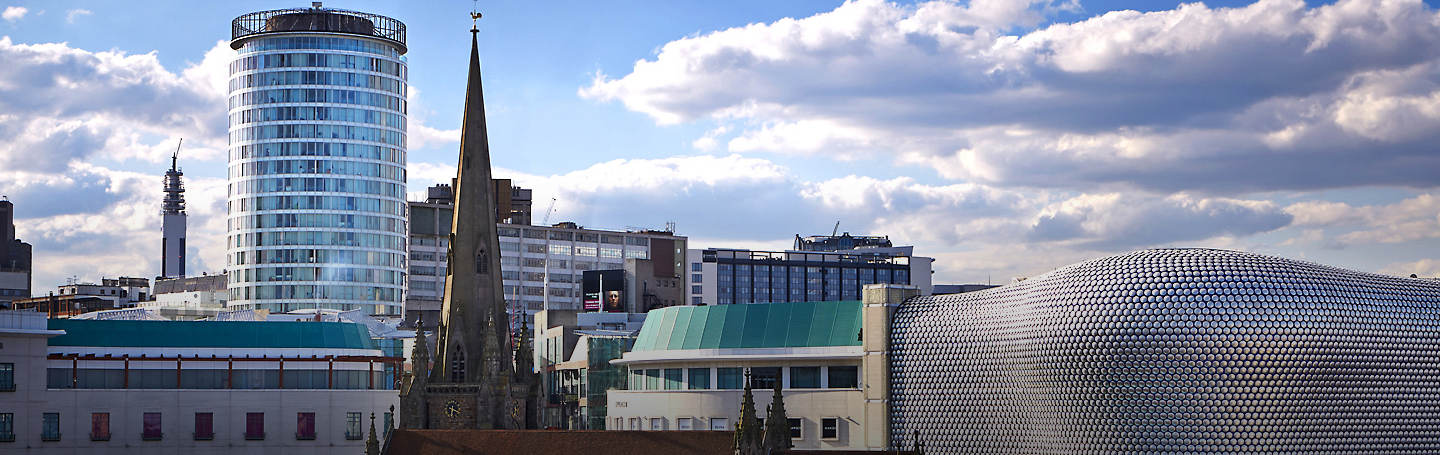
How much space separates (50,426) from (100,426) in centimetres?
363

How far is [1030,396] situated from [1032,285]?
8117 millimetres

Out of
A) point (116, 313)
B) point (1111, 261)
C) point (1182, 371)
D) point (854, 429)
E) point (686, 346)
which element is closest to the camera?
point (1182, 371)

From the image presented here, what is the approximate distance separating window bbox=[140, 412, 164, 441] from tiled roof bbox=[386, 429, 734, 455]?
117 ft

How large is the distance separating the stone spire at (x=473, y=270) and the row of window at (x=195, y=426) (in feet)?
44.9

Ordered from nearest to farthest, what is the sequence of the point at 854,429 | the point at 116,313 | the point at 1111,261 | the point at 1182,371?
the point at 1182,371
the point at 1111,261
the point at 854,429
the point at 116,313

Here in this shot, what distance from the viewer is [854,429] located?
118438 millimetres

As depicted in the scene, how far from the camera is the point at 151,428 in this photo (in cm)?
12112

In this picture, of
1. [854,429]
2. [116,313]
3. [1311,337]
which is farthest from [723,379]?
[116,313]

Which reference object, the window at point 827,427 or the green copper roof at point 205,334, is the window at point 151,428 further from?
the window at point 827,427

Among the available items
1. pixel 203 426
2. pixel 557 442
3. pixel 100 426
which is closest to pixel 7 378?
pixel 100 426

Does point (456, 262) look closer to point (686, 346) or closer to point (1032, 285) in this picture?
point (686, 346)

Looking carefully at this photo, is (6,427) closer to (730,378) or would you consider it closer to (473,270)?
(473,270)

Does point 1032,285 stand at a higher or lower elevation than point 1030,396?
higher

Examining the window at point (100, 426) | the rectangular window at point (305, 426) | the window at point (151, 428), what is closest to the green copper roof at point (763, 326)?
the rectangular window at point (305, 426)
